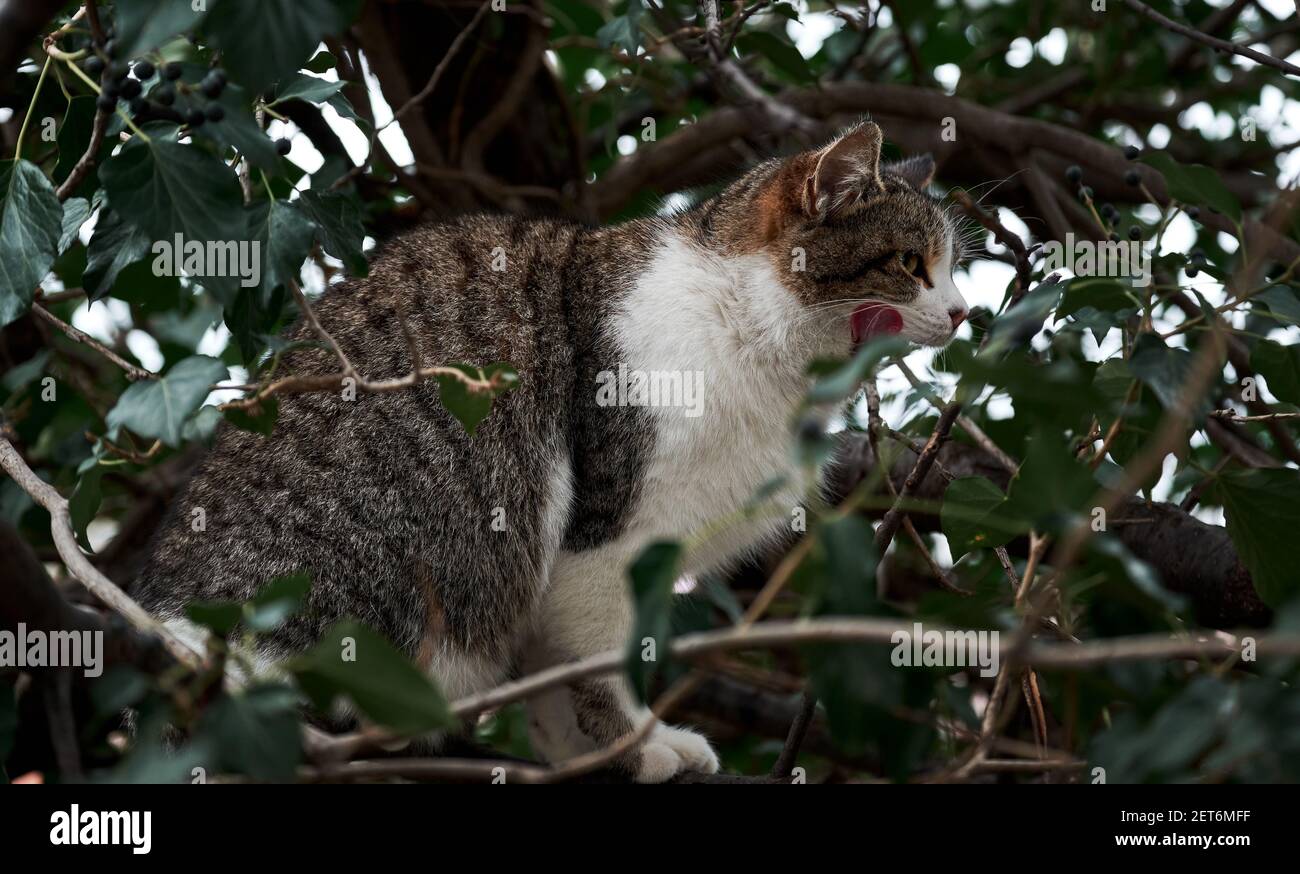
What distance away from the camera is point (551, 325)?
2.99 m

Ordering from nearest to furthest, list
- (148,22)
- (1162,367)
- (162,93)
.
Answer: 1. (148,22)
2. (1162,367)
3. (162,93)

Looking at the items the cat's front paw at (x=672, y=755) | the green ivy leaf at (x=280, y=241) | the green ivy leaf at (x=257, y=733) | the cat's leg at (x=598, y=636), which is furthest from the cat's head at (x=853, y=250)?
the green ivy leaf at (x=257, y=733)

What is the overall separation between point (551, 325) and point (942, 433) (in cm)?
118

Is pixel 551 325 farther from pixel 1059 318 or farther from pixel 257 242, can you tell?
pixel 1059 318

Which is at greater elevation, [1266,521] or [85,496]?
[85,496]

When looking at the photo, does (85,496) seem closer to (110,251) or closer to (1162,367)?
(110,251)

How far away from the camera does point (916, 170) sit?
11.2 ft

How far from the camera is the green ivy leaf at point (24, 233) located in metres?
2.01

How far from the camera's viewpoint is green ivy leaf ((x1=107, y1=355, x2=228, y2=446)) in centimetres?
183

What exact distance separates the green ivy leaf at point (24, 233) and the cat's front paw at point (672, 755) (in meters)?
1.64

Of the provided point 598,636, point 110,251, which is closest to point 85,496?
point 110,251

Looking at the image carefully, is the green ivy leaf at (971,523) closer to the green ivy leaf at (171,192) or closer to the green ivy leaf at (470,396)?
the green ivy leaf at (470,396)

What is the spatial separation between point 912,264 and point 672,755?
1382 millimetres
